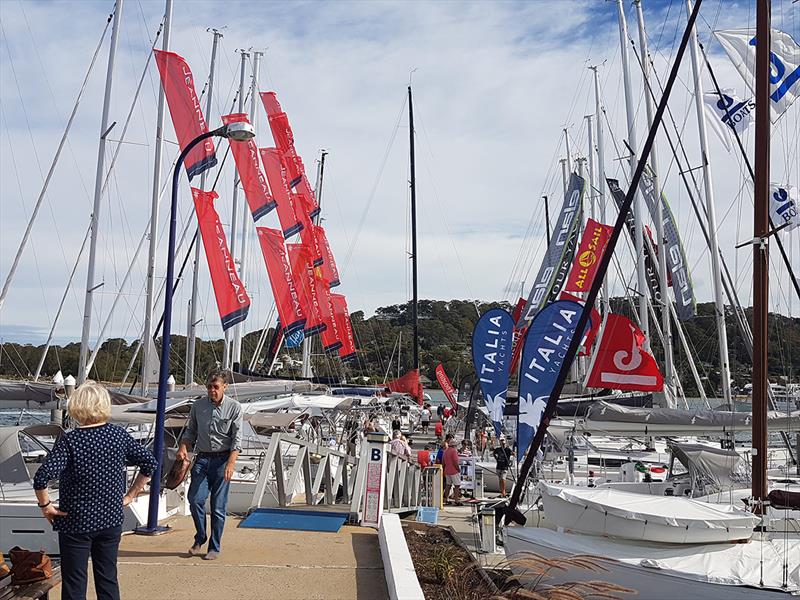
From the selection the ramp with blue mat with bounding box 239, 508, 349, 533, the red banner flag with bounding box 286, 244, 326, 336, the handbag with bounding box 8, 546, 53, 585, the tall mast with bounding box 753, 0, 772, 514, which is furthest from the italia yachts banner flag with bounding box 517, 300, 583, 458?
the red banner flag with bounding box 286, 244, 326, 336

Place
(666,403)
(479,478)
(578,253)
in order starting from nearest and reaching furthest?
(479,478) → (666,403) → (578,253)

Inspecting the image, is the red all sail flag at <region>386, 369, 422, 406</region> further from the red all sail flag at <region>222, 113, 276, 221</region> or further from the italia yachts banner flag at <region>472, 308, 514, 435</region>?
the italia yachts banner flag at <region>472, 308, 514, 435</region>

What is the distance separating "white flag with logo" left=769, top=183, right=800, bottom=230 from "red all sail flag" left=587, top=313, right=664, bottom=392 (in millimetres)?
4931

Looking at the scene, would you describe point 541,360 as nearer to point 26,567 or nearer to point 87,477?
point 26,567

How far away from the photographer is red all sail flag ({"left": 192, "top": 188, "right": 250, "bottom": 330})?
79.5 ft

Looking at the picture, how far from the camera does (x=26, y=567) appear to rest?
578 cm

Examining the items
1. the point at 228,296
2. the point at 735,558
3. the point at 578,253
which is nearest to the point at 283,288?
the point at 228,296

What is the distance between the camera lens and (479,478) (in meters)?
21.7

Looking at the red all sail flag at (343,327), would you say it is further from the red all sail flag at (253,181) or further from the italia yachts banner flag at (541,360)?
the italia yachts banner flag at (541,360)

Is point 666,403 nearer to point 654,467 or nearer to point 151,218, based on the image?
point 654,467

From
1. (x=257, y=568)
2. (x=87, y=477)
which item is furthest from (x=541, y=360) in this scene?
(x=87, y=477)

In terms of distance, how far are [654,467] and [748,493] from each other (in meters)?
7.72

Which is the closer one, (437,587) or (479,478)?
(437,587)

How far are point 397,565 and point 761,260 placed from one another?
28.3 feet
